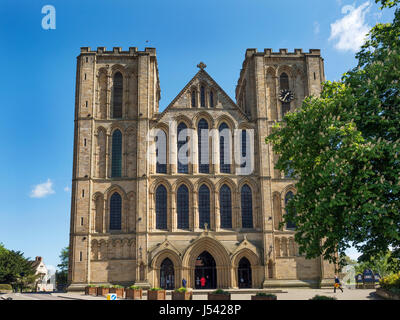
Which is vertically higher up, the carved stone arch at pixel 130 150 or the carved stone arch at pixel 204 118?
the carved stone arch at pixel 204 118

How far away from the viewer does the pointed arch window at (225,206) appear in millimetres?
40062

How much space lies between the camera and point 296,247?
1559 inches

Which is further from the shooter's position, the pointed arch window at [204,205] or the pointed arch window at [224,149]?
the pointed arch window at [224,149]

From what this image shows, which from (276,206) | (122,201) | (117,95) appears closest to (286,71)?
(276,206)

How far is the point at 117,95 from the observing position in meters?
43.7

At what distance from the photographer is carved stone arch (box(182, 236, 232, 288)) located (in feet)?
125

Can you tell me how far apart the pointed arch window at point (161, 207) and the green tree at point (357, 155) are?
2043cm

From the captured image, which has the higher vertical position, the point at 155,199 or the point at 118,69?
the point at 118,69

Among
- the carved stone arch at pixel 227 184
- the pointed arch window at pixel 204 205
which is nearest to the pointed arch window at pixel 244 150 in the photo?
the carved stone arch at pixel 227 184

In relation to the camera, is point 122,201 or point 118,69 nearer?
point 122,201

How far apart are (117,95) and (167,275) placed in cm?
1841

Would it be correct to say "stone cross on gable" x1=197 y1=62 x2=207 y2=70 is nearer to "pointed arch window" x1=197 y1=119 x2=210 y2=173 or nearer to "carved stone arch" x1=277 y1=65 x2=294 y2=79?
"pointed arch window" x1=197 y1=119 x2=210 y2=173

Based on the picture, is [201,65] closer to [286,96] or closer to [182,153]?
[286,96]

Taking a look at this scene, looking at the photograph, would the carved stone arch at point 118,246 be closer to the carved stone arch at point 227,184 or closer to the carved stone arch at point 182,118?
the carved stone arch at point 227,184
